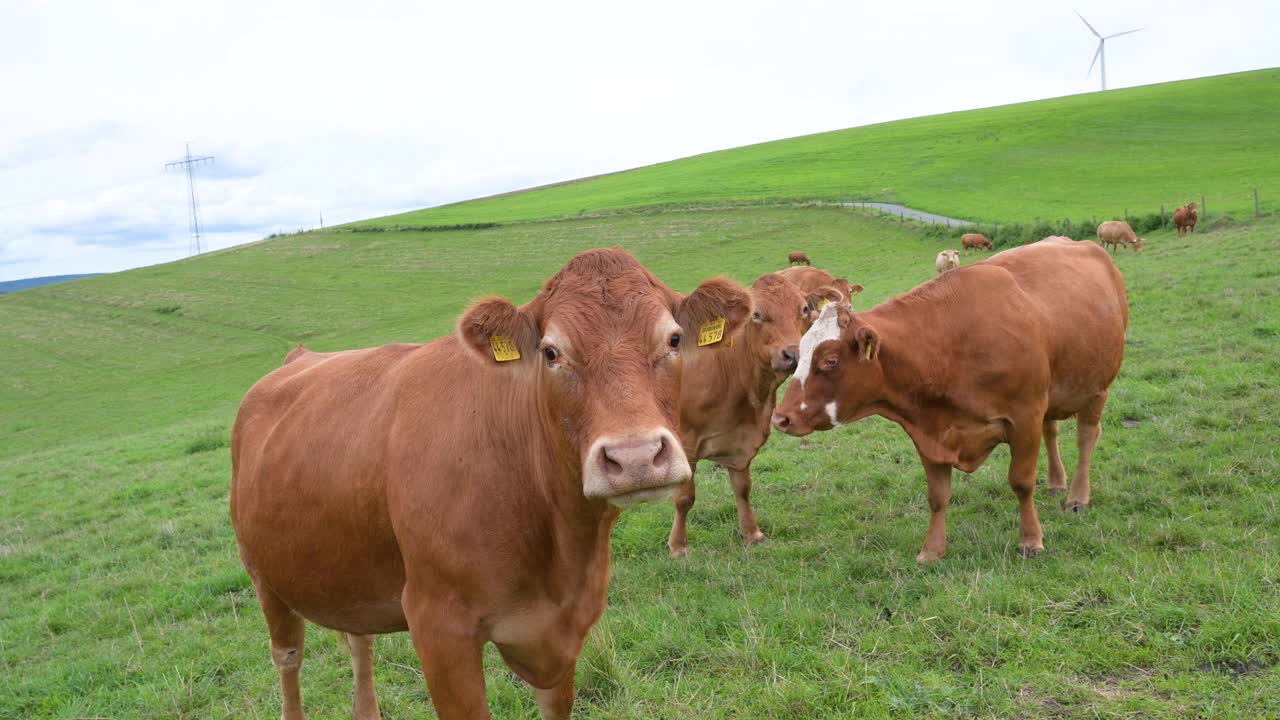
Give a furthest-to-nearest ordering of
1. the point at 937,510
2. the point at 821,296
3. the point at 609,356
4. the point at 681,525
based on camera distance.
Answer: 1. the point at 821,296
2. the point at 681,525
3. the point at 937,510
4. the point at 609,356

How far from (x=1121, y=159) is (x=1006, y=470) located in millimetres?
55997

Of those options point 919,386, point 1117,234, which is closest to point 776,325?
point 919,386

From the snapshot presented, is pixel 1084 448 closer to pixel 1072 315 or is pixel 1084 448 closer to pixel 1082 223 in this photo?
pixel 1072 315

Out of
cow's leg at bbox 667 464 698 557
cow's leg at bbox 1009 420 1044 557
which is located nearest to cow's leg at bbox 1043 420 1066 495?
cow's leg at bbox 1009 420 1044 557

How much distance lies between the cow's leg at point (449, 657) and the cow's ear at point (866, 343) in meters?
4.22

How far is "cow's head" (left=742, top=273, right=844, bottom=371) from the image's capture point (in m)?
7.58

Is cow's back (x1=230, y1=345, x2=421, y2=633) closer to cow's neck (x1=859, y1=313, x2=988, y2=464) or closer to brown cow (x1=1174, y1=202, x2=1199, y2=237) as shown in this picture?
cow's neck (x1=859, y1=313, x2=988, y2=464)

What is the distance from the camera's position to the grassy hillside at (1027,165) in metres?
43.6

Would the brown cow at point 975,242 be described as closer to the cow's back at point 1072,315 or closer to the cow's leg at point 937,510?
the cow's back at point 1072,315

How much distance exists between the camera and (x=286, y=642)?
187 inches

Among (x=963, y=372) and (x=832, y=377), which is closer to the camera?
(x=963, y=372)

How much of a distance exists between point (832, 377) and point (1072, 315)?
7.48 ft

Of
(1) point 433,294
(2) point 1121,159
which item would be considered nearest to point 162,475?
(1) point 433,294

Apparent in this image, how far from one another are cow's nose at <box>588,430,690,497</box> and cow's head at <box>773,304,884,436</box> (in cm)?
426
